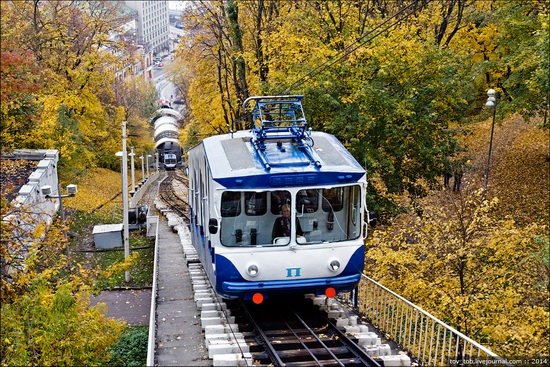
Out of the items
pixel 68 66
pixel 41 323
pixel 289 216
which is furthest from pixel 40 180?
pixel 289 216

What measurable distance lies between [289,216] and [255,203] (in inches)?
28.0

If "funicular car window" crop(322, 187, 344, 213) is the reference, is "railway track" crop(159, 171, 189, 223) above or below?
below

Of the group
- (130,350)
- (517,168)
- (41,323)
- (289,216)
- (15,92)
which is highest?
(15,92)

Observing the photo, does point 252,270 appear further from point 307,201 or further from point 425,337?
point 425,337

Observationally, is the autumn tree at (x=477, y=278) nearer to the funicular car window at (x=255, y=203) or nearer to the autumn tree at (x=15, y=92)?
the funicular car window at (x=255, y=203)

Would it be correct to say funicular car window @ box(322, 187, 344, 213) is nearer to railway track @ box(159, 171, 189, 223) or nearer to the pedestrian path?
the pedestrian path

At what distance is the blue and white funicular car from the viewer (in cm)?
1124

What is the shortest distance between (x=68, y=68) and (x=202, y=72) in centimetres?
927

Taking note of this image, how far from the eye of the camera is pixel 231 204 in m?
11.4

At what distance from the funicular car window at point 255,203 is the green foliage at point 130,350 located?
4.75 metres

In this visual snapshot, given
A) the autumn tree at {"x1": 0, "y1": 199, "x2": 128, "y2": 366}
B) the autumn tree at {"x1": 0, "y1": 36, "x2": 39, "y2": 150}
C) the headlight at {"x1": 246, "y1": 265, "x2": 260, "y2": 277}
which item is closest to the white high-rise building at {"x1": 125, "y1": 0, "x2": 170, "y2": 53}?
→ the autumn tree at {"x1": 0, "y1": 36, "x2": 39, "y2": 150}

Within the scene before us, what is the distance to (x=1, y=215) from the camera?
1081 cm

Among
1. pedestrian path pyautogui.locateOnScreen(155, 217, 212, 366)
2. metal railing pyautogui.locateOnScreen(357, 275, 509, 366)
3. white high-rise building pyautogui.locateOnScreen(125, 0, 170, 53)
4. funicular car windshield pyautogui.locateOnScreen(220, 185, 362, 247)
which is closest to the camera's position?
metal railing pyautogui.locateOnScreen(357, 275, 509, 366)

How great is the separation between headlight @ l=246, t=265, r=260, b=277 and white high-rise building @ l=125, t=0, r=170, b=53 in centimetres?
15353
